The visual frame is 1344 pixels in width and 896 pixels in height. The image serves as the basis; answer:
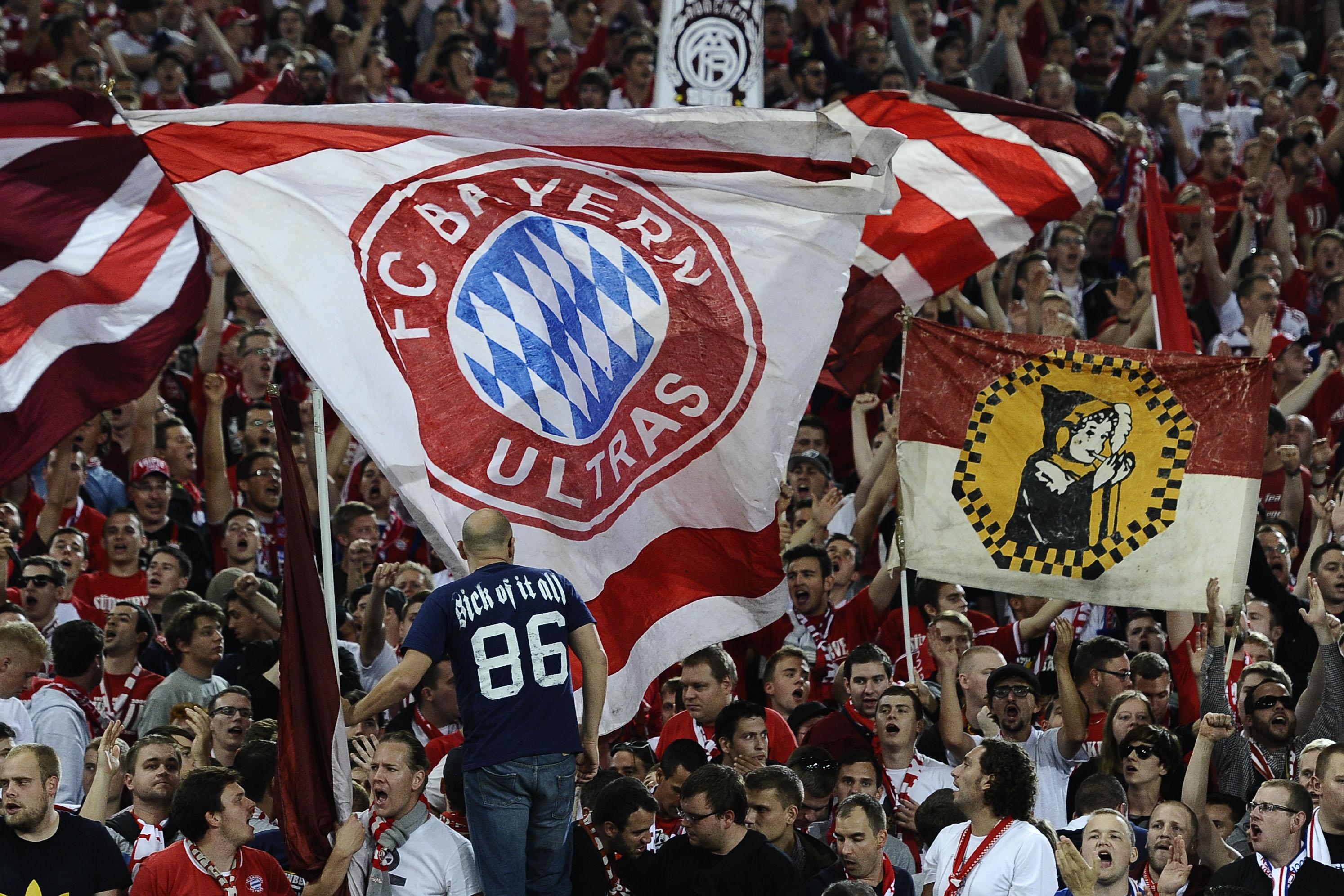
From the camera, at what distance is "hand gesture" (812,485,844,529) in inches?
439

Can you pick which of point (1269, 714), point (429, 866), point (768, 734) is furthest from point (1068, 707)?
point (429, 866)

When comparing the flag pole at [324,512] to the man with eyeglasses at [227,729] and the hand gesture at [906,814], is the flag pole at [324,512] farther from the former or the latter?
the hand gesture at [906,814]

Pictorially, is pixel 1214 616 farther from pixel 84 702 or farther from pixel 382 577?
pixel 84 702

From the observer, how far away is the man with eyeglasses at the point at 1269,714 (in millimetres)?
9203

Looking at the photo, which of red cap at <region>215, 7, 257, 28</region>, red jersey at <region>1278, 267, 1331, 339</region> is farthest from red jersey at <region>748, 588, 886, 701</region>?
red cap at <region>215, 7, 257, 28</region>

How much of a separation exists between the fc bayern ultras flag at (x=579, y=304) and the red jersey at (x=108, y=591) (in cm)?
385

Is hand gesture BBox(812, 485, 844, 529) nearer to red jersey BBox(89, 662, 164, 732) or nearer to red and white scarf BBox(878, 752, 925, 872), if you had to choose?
red and white scarf BBox(878, 752, 925, 872)

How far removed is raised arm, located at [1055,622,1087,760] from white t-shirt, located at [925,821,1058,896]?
5.06 feet

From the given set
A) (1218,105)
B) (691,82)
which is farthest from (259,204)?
(1218,105)

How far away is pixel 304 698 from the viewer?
7.30 meters

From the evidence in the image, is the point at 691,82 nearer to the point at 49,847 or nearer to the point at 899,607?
the point at 899,607

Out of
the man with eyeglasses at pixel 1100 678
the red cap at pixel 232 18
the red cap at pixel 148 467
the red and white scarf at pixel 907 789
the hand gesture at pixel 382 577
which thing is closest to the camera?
the red and white scarf at pixel 907 789

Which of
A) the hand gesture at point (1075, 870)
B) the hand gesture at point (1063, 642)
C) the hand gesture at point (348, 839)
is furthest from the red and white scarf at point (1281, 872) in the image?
the hand gesture at point (348, 839)

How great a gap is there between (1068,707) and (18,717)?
15.8 ft
